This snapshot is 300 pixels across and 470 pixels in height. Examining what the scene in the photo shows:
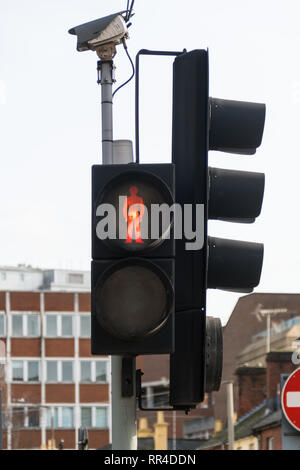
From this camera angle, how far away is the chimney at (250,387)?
208 feet

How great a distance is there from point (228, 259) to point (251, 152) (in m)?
0.65

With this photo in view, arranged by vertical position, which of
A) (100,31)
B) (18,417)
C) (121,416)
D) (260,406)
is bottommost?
(121,416)

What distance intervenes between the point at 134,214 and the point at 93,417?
10201 centimetres

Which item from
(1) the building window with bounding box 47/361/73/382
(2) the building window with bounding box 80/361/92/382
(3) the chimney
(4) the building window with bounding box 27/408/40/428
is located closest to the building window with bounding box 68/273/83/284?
(2) the building window with bounding box 80/361/92/382

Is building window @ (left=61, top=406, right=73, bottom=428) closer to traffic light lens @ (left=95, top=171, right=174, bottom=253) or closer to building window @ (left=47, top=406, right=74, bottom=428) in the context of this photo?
building window @ (left=47, top=406, right=74, bottom=428)

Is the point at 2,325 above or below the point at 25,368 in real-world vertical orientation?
above

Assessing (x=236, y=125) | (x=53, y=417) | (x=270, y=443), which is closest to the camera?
(x=236, y=125)

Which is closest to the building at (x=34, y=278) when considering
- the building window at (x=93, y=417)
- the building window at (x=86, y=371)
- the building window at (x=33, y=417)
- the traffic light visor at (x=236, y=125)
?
the building window at (x=86, y=371)

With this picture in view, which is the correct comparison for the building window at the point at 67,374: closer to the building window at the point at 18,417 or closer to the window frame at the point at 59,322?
the window frame at the point at 59,322

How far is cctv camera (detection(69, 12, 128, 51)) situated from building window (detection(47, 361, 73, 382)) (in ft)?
330

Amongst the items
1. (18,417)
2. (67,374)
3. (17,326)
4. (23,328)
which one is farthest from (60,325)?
(18,417)

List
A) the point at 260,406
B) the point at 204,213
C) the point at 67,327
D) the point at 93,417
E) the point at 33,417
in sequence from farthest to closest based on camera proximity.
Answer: the point at 67,327
the point at 93,417
the point at 33,417
the point at 260,406
the point at 204,213

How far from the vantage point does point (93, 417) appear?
351 ft

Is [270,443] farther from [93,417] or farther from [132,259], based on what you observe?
[93,417]
